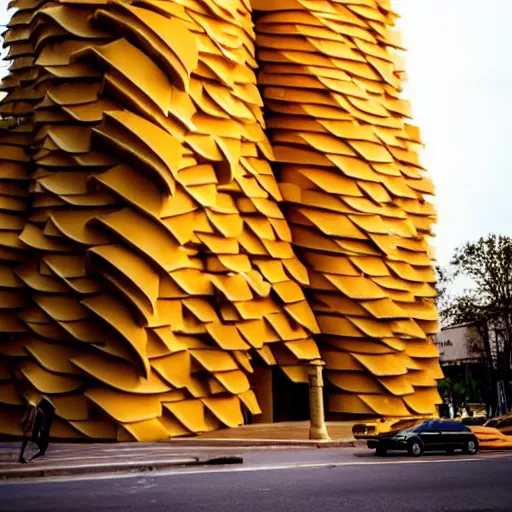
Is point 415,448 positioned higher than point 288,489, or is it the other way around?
point 415,448

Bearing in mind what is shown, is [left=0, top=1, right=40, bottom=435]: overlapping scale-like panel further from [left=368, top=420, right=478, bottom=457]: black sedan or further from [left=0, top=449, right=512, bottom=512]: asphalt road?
[left=0, top=449, right=512, bottom=512]: asphalt road

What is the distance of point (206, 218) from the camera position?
1268 inches

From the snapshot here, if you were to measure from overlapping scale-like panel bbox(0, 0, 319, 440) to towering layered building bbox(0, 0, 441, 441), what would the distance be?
0.09m

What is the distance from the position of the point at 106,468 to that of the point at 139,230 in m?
14.9

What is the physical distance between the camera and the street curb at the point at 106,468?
1375 centimetres

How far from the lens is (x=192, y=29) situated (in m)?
33.2

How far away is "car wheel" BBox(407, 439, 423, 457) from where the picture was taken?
58.5 feet

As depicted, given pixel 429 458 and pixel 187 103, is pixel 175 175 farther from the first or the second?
pixel 429 458

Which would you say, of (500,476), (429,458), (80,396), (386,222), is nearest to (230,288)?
(80,396)

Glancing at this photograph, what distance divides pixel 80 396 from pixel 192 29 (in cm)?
1535

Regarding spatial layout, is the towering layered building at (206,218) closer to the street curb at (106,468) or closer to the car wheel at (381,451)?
the car wheel at (381,451)

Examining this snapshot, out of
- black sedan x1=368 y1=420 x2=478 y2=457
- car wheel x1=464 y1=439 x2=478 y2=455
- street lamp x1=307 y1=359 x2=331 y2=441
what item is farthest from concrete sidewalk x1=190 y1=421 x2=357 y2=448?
car wheel x1=464 y1=439 x2=478 y2=455

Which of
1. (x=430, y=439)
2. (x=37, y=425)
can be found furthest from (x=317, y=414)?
(x=37, y=425)

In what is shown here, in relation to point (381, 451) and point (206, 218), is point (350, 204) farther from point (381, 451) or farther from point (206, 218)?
point (381, 451)
